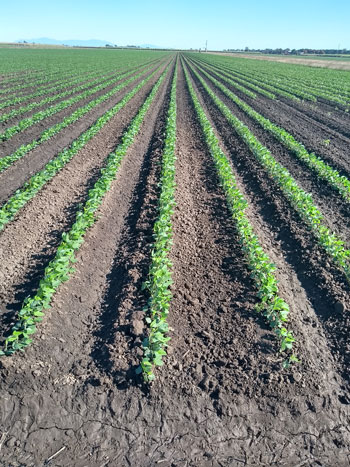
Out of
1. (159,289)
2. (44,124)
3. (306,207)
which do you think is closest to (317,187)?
(306,207)

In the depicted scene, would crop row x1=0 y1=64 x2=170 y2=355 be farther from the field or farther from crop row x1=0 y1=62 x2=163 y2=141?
crop row x1=0 y1=62 x2=163 y2=141

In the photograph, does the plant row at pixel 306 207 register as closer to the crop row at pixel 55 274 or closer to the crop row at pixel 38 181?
the crop row at pixel 55 274

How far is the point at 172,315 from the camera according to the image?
18.7 feet

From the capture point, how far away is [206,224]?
8570 millimetres

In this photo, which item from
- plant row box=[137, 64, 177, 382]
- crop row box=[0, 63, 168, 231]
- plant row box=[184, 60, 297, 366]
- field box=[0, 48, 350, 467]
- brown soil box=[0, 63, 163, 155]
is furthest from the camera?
brown soil box=[0, 63, 163, 155]

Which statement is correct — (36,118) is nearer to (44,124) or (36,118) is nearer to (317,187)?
(44,124)

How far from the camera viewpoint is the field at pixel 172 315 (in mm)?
3922

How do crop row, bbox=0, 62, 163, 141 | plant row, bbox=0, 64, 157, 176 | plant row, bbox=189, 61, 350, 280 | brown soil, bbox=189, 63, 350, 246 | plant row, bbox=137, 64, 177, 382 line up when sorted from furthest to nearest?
1. crop row, bbox=0, 62, 163, 141
2. plant row, bbox=0, 64, 157, 176
3. brown soil, bbox=189, 63, 350, 246
4. plant row, bbox=189, 61, 350, 280
5. plant row, bbox=137, 64, 177, 382

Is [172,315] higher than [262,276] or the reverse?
the reverse

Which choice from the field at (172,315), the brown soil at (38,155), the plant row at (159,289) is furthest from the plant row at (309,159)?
the brown soil at (38,155)

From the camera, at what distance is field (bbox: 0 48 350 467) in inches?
154

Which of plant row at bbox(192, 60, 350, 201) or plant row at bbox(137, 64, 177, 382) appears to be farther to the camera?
plant row at bbox(192, 60, 350, 201)

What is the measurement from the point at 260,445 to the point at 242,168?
9.83 meters

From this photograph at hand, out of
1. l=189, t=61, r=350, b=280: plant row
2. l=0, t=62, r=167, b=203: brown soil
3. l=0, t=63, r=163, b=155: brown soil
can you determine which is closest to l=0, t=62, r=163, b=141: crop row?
l=0, t=63, r=163, b=155: brown soil
